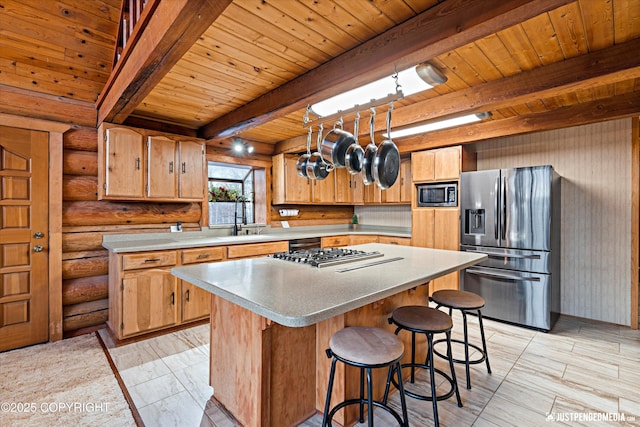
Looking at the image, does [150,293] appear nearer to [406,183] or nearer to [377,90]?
[377,90]

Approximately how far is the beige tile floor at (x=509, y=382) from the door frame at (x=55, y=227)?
0.80 m

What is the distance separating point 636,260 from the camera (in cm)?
331

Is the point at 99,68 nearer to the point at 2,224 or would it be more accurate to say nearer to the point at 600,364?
the point at 2,224

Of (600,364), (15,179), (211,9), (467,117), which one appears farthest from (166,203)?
(600,364)

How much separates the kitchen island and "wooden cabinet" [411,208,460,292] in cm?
215

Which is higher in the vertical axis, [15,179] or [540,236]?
[15,179]

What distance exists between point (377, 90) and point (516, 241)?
2554 mm

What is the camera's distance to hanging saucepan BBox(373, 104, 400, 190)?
6.75 ft

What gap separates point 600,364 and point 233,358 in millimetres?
3076

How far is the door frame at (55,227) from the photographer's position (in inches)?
117

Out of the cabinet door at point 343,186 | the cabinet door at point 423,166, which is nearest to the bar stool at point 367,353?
the cabinet door at point 423,166

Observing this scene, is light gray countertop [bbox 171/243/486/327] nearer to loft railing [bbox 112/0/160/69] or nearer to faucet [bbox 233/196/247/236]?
loft railing [bbox 112/0/160/69]

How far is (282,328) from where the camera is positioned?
1758 mm

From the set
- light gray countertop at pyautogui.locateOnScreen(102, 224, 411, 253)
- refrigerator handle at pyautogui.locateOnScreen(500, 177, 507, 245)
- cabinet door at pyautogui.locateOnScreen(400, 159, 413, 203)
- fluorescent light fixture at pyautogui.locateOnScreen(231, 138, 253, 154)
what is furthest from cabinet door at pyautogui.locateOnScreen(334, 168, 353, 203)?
refrigerator handle at pyautogui.locateOnScreen(500, 177, 507, 245)
